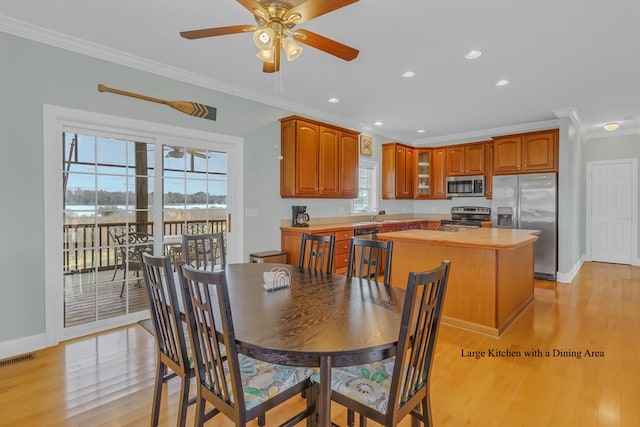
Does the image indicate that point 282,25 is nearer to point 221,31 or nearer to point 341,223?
point 221,31

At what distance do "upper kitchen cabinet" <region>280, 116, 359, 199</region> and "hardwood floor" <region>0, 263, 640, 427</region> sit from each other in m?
2.40

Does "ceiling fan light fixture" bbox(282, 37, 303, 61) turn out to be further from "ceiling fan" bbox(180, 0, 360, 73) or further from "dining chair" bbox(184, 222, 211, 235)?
"dining chair" bbox(184, 222, 211, 235)

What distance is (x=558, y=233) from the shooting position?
508cm

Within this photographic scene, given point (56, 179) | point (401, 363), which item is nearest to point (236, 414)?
point (401, 363)

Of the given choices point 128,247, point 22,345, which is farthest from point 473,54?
point 22,345

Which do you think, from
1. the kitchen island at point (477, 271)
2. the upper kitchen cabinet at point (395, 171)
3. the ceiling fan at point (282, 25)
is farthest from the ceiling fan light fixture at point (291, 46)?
the upper kitchen cabinet at point (395, 171)

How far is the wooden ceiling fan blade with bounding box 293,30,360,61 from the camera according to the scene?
6.39 feet

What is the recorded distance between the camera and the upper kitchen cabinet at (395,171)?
623 centimetres

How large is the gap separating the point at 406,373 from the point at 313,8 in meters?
1.88

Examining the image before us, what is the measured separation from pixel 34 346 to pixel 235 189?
7.78ft

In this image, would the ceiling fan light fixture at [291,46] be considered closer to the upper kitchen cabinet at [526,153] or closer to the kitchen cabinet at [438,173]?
the upper kitchen cabinet at [526,153]

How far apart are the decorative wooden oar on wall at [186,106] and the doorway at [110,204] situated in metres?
0.22

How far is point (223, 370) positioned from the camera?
1371mm

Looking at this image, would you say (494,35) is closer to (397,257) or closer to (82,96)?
(397,257)
